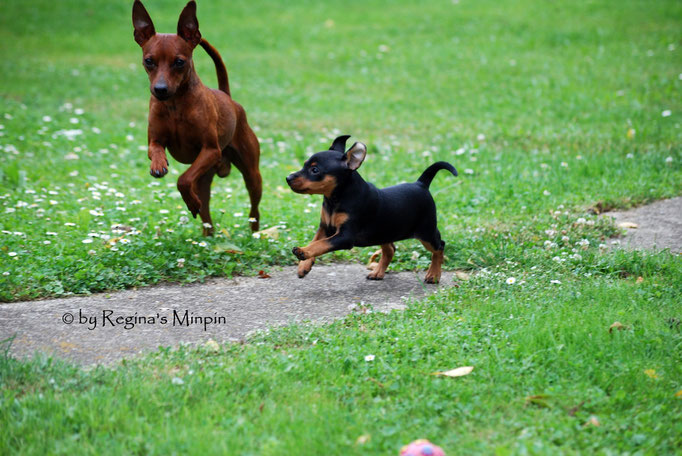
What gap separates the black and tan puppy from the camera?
485cm

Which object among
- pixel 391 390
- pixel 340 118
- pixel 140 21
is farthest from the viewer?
pixel 340 118

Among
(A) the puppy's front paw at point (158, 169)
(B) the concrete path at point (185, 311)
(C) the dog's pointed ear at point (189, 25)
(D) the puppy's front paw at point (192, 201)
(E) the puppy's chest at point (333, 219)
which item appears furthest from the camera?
(D) the puppy's front paw at point (192, 201)

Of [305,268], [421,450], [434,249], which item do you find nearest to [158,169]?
[305,268]

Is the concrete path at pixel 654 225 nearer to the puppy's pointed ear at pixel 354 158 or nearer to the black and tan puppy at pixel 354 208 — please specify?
the black and tan puppy at pixel 354 208

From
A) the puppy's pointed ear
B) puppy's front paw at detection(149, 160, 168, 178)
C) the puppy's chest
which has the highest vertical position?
the puppy's pointed ear

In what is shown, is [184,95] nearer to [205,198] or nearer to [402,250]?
[205,198]

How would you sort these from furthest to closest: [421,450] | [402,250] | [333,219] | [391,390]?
[402,250]
[333,219]
[391,390]
[421,450]

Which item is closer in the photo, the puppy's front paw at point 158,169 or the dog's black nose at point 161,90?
the dog's black nose at point 161,90

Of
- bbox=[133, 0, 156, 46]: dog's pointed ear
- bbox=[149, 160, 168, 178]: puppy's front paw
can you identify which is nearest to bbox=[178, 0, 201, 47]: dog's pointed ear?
bbox=[133, 0, 156, 46]: dog's pointed ear

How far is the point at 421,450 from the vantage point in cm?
302

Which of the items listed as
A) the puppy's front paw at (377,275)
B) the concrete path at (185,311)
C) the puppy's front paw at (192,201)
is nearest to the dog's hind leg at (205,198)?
the puppy's front paw at (192,201)

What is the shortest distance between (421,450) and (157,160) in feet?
10.1

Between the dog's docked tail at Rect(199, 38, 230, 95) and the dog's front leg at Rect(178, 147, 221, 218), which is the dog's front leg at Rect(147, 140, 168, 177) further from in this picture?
the dog's docked tail at Rect(199, 38, 230, 95)

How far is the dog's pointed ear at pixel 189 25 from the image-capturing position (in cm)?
516
